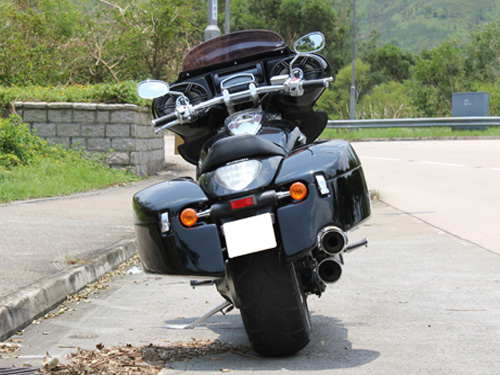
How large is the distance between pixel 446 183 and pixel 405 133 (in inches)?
528

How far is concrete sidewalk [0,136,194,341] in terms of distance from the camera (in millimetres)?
5441

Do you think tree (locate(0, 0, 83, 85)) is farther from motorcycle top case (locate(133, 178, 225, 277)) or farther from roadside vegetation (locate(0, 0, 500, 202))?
motorcycle top case (locate(133, 178, 225, 277))

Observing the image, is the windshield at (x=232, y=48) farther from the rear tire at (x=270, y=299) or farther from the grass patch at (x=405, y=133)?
the grass patch at (x=405, y=133)

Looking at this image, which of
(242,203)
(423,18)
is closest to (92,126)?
(242,203)

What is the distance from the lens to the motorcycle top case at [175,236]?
3.83 meters

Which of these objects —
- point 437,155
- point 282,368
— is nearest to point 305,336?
point 282,368

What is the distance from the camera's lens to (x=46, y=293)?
5668 millimetres

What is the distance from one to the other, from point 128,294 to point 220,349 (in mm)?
2009

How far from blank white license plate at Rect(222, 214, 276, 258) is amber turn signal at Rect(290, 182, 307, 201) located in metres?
0.17

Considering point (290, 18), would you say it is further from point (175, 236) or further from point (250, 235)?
point (250, 235)

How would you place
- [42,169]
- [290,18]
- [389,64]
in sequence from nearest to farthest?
[42,169]
[290,18]
[389,64]

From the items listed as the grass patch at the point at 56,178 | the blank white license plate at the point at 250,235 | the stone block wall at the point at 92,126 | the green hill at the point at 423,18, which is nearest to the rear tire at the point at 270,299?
the blank white license plate at the point at 250,235

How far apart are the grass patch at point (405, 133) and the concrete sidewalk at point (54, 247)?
50.8 feet

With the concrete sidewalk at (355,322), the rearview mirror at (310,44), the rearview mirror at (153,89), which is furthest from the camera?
the rearview mirror at (310,44)
